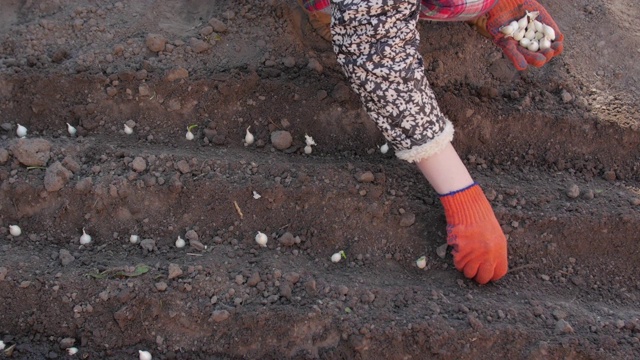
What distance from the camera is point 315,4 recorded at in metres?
2.24

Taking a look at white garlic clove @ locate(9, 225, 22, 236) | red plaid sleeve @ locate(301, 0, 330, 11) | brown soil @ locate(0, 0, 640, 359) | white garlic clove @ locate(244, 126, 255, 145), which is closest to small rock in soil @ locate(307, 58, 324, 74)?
brown soil @ locate(0, 0, 640, 359)

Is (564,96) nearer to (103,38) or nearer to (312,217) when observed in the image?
(312,217)

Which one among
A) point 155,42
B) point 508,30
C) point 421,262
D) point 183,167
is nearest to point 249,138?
point 183,167

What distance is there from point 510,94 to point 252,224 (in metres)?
0.99

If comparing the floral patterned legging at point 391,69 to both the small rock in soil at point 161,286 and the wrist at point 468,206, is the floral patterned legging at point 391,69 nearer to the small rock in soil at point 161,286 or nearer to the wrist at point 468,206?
the wrist at point 468,206

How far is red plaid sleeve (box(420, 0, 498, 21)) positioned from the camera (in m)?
2.17

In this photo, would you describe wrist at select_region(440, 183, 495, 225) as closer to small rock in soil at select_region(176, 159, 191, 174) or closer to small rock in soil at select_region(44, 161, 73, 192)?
small rock in soil at select_region(176, 159, 191, 174)

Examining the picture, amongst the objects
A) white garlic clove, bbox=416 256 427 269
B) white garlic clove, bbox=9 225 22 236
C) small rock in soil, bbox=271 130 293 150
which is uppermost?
small rock in soil, bbox=271 130 293 150

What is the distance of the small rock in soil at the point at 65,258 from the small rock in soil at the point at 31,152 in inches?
12.4

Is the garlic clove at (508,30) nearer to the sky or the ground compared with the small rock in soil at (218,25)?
nearer to the sky

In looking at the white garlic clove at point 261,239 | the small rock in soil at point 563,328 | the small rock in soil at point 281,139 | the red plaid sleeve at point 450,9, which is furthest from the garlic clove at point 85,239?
the small rock in soil at point 563,328

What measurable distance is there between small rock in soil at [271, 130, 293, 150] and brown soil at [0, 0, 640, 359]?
3 cm

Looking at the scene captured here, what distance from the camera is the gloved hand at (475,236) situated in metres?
1.96

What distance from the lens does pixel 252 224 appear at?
2125mm
